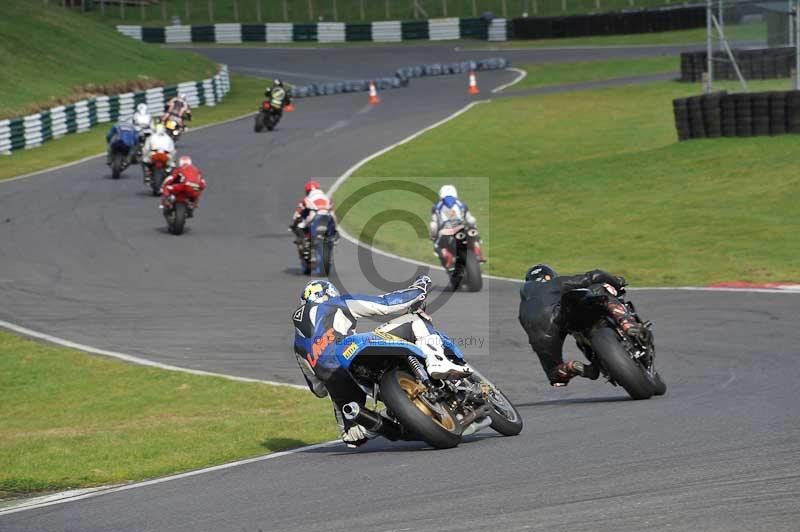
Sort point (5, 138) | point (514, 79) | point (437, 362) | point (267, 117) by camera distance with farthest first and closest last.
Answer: point (514, 79) → point (267, 117) → point (5, 138) → point (437, 362)

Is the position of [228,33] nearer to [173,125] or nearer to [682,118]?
[173,125]

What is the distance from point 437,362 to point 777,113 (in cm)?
2318

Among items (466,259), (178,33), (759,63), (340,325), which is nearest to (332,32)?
(178,33)

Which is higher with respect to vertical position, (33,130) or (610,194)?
(33,130)

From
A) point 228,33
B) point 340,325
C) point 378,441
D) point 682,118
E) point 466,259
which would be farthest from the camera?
point 228,33

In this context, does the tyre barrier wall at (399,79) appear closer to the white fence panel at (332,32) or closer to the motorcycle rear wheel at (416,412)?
the white fence panel at (332,32)

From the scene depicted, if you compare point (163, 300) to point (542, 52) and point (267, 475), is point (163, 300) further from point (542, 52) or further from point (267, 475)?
point (542, 52)

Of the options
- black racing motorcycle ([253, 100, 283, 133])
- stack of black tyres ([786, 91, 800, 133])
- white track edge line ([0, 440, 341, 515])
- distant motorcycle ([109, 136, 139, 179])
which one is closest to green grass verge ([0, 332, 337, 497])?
white track edge line ([0, 440, 341, 515])

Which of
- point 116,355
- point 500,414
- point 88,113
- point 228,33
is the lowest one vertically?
point 116,355

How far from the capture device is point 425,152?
3544 cm

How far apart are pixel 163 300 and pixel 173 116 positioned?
16.3 m

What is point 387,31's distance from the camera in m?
69.9

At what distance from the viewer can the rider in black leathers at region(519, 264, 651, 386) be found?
1056 centimetres

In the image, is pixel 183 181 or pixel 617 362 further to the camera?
pixel 183 181
